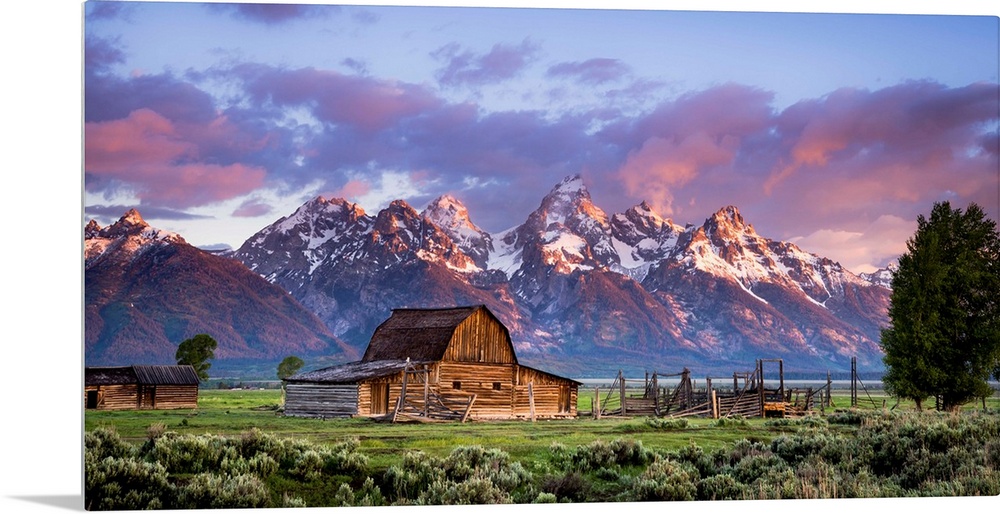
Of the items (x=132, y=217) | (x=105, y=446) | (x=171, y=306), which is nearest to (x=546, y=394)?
Result: (x=105, y=446)

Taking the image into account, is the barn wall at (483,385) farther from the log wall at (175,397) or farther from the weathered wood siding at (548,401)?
the log wall at (175,397)

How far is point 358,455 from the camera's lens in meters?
28.3

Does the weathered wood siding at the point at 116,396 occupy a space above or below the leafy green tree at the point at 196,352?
below

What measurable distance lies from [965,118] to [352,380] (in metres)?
26.4

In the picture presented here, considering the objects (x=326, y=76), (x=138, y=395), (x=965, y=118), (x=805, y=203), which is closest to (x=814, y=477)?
(x=965, y=118)

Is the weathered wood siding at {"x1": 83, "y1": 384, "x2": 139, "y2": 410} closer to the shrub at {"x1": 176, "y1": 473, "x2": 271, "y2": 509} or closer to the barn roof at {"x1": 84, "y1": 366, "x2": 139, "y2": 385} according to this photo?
the barn roof at {"x1": 84, "y1": 366, "x2": 139, "y2": 385}

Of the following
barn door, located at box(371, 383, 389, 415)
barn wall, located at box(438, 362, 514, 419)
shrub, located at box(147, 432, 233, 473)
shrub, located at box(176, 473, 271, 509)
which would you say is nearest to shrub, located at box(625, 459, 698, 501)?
shrub, located at box(176, 473, 271, 509)

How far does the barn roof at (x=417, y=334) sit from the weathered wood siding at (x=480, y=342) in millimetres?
320

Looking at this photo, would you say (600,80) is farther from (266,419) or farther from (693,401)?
(266,419)

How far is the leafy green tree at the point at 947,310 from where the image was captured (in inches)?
1465

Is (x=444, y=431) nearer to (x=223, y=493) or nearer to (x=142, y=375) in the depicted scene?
(x=223, y=493)

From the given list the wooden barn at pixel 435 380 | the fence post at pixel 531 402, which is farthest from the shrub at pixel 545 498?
the fence post at pixel 531 402

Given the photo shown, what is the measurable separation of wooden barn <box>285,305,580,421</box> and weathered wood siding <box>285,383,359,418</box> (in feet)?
0.14

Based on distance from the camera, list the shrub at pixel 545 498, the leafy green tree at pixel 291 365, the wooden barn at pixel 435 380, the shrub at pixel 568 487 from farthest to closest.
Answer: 1. the leafy green tree at pixel 291 365
2. the wooden barn at pixel 435 380
3. the shrub at pixel 568 487
4. the shrub at pixel 545 498
